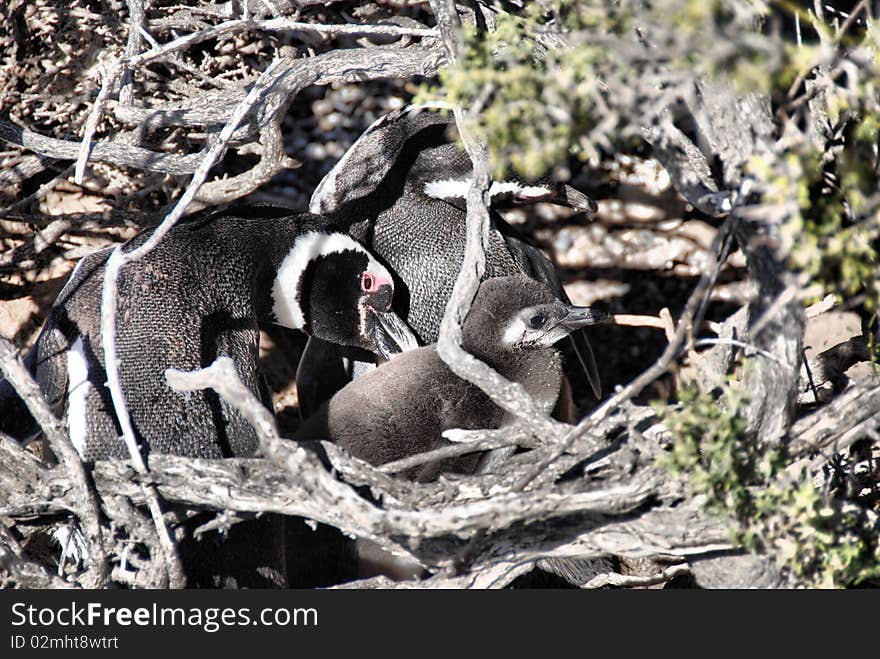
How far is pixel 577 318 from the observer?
2414 mm

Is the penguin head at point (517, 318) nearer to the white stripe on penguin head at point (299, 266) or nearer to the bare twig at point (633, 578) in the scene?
the white stripe on penguin head at point (299, 266)

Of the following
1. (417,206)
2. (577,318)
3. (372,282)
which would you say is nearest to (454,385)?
(577,318)

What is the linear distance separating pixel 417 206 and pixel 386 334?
48 cm

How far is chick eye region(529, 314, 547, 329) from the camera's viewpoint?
2387 millimetres

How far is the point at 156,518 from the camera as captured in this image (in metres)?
1.78

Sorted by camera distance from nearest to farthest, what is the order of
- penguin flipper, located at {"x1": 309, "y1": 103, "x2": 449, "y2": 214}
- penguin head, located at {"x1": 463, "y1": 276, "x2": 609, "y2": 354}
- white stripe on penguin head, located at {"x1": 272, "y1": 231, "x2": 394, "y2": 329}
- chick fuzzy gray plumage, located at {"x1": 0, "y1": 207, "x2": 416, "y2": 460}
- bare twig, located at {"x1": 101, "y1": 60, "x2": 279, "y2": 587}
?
bare twig, located at {"x1": 101, "y1": 60, "x2": 279, "y2": 587}
chick fuzzy gray plumage, located at {"x1": 0, "y1": 207, "x2": 416, "y2": 460}
penguin head, located at {"x1": 463, "y1": 276, "x2": 609, "y2": 354}
white stripe on penguin head, located at {"x1": 272, "y1": 231, "x2": 394, "y2": 329}
penguin flipper, located at {"x1": 309, "y1": 103, "x2": 449, "y2": 214}

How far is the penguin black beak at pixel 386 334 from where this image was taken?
8.65 ft

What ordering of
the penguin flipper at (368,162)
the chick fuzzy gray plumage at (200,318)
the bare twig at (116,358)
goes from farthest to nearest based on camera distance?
the penguin flipper at (368,162) → the chick fuzzy gray plumage at (200,318) → the bare twig at (116,358)

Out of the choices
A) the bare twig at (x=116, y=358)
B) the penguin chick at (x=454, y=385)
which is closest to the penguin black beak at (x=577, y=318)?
the penguin chick at (x=454, y=385)

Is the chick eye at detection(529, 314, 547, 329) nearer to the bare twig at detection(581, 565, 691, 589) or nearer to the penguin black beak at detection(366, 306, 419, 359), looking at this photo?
A: the penguin black beak at detection(366, 306, 419, 359)

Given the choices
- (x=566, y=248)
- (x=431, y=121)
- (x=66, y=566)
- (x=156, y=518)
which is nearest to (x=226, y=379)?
(x=156, y=518)

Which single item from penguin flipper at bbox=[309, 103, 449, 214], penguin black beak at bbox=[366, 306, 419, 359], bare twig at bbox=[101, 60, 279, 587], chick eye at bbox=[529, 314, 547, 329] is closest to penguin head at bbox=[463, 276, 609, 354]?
chick eye at bbox=[529, 314, 547, 329]

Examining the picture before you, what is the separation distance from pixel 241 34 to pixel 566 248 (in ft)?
4.25

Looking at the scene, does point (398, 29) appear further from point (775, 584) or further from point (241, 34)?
point (775, 584)
